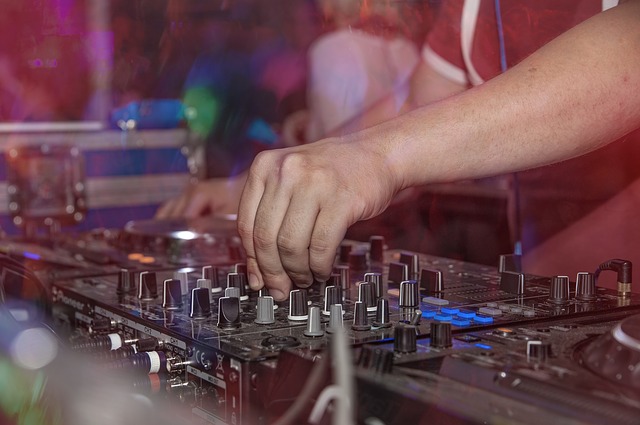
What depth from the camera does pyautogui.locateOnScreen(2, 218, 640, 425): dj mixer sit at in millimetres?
705

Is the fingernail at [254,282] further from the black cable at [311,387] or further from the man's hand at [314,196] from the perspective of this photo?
the black cable at [311,387]

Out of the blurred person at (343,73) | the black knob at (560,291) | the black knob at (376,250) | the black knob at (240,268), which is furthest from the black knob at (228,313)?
the blurred person at (343,73)

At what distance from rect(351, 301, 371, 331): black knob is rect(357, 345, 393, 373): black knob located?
175 mm

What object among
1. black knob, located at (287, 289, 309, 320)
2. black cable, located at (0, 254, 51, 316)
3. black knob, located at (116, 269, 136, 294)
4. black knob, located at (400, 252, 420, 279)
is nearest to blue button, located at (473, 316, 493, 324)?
black knob, located at (287, 289, 309, 320)

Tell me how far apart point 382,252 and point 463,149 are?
577 mm

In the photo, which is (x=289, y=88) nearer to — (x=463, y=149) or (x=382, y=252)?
(x=382, y=252)

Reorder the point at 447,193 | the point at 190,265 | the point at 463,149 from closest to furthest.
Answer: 1. the point at 463,149
2. the point at 190,265
3. the point at 447,193

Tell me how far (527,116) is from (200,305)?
0.49 m

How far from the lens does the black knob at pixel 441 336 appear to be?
2.88ft

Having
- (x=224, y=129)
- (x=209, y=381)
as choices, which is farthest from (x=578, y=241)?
(x=224, y=129)

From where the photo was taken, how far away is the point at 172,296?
3.75 feet

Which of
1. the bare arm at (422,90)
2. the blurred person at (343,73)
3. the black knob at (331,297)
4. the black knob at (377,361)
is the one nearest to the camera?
the black knob at (377,361)

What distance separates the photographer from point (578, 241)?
177 cm

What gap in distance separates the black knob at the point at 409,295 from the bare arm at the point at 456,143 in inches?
5.1
